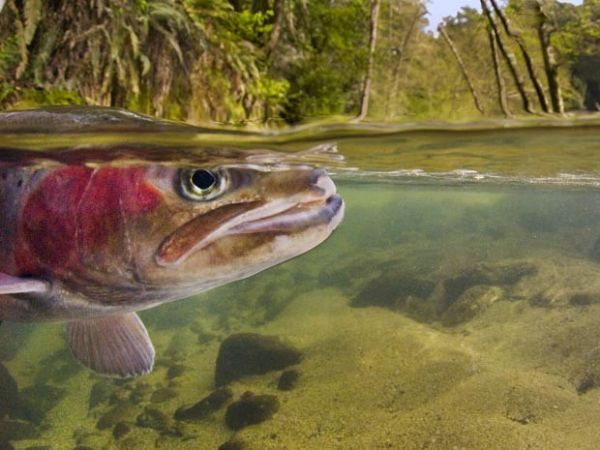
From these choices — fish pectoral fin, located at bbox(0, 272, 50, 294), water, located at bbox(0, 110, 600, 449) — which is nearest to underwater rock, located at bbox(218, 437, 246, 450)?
water, located at bbox(0, 110, 600, 449)

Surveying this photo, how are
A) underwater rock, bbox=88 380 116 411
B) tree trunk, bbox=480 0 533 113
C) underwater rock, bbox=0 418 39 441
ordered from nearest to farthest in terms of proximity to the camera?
1. tree trunk, bbox=480 0 533 113
2. underwater rock, bbox=0 418 39 441
3. underwater rock, bbox=88 380 116 411

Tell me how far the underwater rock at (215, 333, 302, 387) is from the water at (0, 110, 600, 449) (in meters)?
0.27

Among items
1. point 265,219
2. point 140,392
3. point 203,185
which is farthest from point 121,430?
point 265,219

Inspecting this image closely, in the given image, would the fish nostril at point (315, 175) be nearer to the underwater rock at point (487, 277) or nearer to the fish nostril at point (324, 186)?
the fish nostril at point (324, 186)

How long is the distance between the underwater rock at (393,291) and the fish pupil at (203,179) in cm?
1344

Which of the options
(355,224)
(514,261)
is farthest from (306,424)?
(355,224)

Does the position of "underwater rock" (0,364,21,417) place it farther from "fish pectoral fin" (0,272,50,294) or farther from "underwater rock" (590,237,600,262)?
"underwater rock" (590,237,600,262)

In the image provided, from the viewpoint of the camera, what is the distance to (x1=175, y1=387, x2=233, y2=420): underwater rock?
1043cm

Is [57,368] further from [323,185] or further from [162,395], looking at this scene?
[323,185]

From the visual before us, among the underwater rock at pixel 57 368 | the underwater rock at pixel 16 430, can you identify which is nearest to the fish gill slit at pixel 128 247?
the underwater rock at pixel 16 430

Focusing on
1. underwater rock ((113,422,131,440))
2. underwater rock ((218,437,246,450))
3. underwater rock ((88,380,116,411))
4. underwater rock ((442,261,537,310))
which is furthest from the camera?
underwater rock ((442,261,537,310))

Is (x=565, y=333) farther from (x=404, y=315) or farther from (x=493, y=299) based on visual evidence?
(x=404, y=315)

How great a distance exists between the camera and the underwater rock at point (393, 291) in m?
16.1

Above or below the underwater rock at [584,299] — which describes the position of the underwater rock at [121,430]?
below
